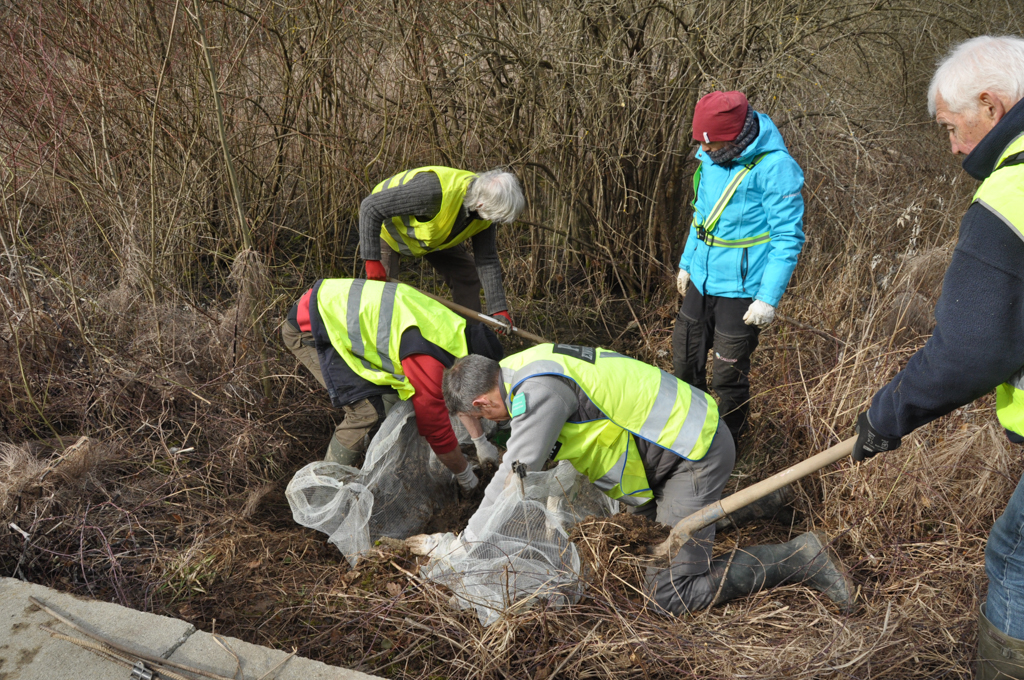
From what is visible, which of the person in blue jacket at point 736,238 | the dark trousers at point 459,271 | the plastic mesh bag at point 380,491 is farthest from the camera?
the dark trousers at point 459,271

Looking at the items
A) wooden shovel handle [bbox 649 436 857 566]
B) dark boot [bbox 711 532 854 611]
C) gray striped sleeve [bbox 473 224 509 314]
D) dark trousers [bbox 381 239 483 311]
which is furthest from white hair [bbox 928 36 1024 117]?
dark trousers [bbox 381 239 483 311]

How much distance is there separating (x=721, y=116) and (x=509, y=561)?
6.39ft

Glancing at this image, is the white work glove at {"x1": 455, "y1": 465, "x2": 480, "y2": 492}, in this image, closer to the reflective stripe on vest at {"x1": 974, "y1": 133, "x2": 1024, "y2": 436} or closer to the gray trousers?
the gray trousers

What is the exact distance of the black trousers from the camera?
306 cm

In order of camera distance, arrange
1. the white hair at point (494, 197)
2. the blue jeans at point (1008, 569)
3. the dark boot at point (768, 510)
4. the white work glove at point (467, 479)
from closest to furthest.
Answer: the blue jeans at point (1008, 569)
the dark boot at point (768, 510)
the white work glove at point (467, 479)
the white hair at point (494, 197)

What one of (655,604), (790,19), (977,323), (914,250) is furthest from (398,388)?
(914,250)

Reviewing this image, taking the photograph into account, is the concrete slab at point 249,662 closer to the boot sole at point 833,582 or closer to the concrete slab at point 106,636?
the concrete slab at point 106,636

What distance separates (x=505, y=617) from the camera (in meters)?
2.19

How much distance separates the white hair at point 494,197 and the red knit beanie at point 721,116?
0.91 metres

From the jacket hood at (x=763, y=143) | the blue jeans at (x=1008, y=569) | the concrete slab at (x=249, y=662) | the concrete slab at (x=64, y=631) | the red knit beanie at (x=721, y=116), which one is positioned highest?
the red knit beanie at (x=721, y=116)

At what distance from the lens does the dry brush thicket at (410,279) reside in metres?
2.35

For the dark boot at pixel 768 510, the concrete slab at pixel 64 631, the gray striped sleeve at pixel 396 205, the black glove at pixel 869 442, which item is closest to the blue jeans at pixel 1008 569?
the black glove at pixel 869 442

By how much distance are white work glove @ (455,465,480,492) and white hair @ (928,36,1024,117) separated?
2244 mm

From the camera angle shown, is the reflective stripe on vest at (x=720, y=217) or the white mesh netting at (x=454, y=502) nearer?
the white mesh netting at (x=454, y=502)
